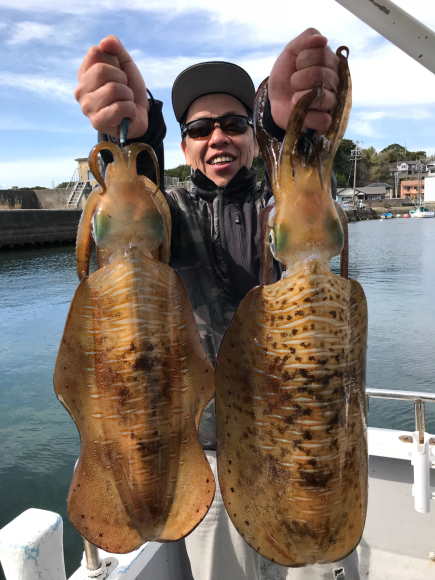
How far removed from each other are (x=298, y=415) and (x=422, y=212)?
4416 inches

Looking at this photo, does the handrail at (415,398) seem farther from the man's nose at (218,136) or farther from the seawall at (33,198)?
the seawall at (33,198)

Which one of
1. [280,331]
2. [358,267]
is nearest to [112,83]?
[280,331]

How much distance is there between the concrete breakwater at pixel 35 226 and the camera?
113 feet

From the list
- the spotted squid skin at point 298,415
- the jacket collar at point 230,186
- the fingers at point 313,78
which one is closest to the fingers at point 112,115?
the fingers at point 313,78

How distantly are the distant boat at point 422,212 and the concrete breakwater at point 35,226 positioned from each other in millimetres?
84313

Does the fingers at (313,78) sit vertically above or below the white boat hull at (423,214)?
above

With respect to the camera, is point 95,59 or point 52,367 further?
point 52,367

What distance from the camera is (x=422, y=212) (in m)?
102

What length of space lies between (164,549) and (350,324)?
8.01 feet

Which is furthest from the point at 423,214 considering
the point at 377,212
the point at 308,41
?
the point at 308,41

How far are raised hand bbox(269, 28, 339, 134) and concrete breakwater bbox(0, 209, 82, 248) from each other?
3553 cm

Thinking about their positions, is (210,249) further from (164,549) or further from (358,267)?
(358,267)

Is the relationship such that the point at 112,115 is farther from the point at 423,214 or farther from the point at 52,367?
the point at 423,214

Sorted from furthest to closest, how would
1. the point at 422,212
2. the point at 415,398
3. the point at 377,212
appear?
the point at 377,212 < the point at 422,212 < the point at 415,398
